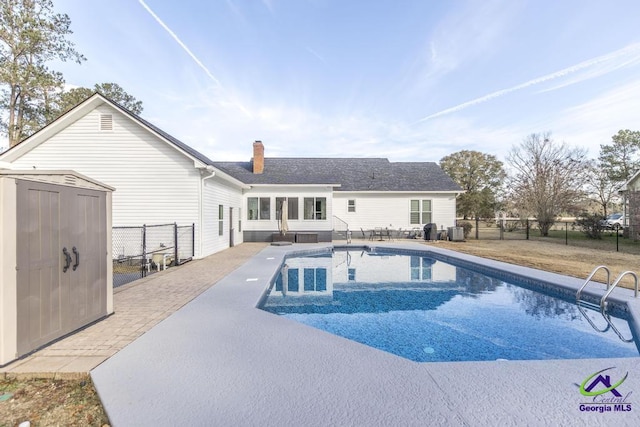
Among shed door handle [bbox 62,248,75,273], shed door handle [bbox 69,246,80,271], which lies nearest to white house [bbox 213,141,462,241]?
shed door handle [bbox 69,246,80,271]

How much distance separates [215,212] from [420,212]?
13.7 m

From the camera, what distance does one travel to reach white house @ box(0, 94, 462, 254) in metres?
11.2

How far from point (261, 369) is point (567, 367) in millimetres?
3384

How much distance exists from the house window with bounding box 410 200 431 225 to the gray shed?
18.3 meters

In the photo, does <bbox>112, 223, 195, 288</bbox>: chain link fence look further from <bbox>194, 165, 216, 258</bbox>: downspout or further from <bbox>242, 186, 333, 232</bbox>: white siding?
<bbox>242, 186, 333, 232</bbox>: white siding

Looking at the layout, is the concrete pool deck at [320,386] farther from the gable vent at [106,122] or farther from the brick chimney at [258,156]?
the brick chimney at [258,156]

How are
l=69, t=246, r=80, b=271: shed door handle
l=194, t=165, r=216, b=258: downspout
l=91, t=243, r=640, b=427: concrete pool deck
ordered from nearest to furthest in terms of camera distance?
l=91, t=243, r=640, b=427: concrete pool deck < l=69, t=246, r=80, b=271: shed door handle < l=194, t=165, r=216, b=258: downspout

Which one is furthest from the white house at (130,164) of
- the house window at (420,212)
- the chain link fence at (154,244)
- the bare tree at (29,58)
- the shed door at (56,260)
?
the house window at (420,212)

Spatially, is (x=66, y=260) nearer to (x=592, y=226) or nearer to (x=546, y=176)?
(x=592, y=226)

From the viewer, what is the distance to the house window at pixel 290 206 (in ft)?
59.0

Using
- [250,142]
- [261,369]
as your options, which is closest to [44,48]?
[250,142]

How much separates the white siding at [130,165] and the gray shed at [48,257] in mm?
6981

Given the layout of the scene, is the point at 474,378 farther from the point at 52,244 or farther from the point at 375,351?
the point at 52,244

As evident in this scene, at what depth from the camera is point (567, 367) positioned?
3.22m
